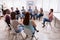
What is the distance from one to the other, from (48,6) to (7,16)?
15.6 feet

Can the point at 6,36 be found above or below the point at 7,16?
below

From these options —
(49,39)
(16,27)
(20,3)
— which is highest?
(20,3)

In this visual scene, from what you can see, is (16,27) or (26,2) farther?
(26,2)

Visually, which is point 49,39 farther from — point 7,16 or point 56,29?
point 7,16

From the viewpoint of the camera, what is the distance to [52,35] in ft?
18.1

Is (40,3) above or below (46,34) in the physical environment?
above

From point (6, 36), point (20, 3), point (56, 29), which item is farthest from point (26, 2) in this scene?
point (6, 36)

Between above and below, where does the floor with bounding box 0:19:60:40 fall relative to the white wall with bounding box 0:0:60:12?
below

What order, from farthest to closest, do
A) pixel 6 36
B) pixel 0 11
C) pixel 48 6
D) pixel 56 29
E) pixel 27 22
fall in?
pixel 48 6
pixel 0 11
pixel 56 29
pixel 6 36
pixel 27 22

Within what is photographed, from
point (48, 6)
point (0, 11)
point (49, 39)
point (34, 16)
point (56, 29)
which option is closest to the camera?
point (49, 39)

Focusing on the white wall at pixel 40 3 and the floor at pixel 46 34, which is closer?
the floor at pixel 46 34

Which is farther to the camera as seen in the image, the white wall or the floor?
the white wall

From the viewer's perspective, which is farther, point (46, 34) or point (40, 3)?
point (40, 3)

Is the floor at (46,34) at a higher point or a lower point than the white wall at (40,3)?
lower
